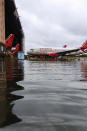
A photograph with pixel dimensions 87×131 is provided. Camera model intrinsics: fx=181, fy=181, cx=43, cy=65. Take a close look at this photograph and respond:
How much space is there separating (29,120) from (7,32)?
56307mm

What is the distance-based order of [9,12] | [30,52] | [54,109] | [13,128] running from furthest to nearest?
1. [30,52]
2. [9,12]
3. [54,109]
4. [13,128]

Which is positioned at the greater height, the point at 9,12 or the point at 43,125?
the point at 9,12

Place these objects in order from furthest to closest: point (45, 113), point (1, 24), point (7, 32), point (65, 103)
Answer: point (7, 32) < point (1, 24) < point (65, 103) < point (45, 113)

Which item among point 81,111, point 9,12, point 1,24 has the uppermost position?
point 9,12

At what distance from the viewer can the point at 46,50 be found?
4841 cm

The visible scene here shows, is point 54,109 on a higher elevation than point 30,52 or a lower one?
lower

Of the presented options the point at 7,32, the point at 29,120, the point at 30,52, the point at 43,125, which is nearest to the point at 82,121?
the point at 43,125

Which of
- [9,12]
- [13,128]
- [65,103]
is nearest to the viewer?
[13,128]

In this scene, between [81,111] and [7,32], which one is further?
[7,32]

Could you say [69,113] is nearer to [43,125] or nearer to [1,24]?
[43,125]

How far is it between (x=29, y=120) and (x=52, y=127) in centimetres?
27

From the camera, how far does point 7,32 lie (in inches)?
2200

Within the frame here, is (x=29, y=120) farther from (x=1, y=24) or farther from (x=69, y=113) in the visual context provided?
(x=1, y=24)

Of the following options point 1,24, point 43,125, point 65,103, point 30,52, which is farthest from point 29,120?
point 30,52
